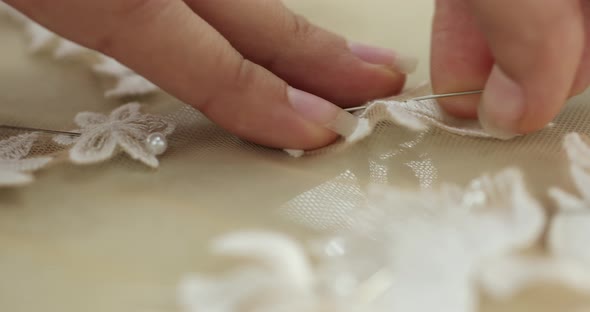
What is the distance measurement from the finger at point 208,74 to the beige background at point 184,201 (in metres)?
0.02

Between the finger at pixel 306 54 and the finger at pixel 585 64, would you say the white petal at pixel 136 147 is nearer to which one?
the finger at pixel 306 54

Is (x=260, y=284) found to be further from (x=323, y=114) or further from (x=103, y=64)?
(x=103, y=64)

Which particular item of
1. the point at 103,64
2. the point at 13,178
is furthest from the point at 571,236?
the point at 103,64

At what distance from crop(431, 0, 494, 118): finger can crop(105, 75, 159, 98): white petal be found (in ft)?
1.00

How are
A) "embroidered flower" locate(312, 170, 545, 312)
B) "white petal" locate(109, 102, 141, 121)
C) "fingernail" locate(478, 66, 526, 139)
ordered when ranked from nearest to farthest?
"embroidered flower" locate(312, 170, 545, 312) → "fingernail" locate(478, 66, 526, 139) → "white petal" locate(109, 102, 141, 121)

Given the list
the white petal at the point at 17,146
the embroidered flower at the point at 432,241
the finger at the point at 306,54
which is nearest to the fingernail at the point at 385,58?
the finger at the point at 306,54

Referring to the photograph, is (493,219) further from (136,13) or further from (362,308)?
(136,13)

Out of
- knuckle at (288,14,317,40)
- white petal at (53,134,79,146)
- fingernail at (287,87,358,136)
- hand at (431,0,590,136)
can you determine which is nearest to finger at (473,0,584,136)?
hand at (431,0,590,136)

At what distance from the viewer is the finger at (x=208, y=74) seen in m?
0.50

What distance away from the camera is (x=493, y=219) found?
37 cm

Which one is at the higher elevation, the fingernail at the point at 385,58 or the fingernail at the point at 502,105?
the fingernail at the point at 502,105

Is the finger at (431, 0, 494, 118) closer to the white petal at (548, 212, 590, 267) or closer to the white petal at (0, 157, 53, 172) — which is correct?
the white petal at (548, 212, 590, 267)

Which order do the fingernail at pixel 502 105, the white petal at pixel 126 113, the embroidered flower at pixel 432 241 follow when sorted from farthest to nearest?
the white petal at pixel 126 113
the fingernail at pixel 502 105
the embroidered flower at pixel 432 241

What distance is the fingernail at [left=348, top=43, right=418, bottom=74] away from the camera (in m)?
0.61
